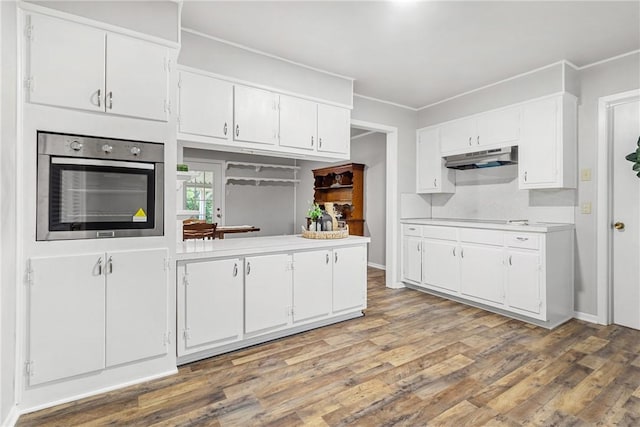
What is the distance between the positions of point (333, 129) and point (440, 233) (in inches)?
75.5

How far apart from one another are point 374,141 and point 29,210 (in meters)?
5.41

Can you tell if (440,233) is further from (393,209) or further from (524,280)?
(524,280)

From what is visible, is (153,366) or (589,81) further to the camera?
(589,81)

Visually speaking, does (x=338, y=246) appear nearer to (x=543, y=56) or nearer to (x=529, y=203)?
(x=529, y=203)

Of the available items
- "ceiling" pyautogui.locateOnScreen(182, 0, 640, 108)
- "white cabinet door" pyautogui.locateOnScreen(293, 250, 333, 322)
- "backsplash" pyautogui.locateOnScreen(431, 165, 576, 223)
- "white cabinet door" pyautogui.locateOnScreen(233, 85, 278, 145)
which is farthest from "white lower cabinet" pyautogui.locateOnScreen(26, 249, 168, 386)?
"backsplash" pyautogui.locateOnScreen(431, 165, 576, 223)

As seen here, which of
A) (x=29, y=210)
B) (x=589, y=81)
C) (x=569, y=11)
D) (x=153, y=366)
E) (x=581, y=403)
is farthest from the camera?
(x=589, y=81)

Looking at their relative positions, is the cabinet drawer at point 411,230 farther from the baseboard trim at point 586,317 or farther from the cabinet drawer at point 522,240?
the baseboard trim at point 586,317

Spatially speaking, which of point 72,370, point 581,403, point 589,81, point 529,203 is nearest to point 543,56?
point 589,81

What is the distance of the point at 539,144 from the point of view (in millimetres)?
3504

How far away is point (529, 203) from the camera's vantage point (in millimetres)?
3910

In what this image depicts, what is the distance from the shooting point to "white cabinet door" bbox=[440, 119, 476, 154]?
13.8 ft

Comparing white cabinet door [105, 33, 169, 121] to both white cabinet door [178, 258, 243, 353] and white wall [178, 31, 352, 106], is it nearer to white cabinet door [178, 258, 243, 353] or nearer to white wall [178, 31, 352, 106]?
white wall [178, 31, 352, 106]

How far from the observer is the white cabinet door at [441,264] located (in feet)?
13.2

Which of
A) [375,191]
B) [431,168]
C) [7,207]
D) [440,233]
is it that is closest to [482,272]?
[440,233]
